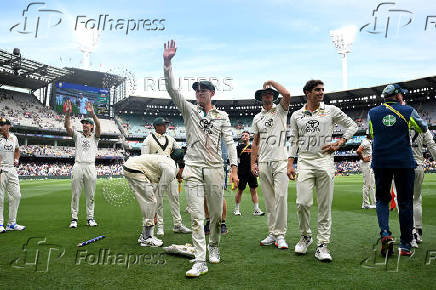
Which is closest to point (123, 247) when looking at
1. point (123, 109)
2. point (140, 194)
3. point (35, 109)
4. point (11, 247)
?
point (140, 194)

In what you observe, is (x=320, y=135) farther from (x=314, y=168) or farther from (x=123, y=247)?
(x=123, y=247)

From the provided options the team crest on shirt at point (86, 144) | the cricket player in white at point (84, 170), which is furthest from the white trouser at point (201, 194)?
the team crest on shirt at point (86, 144)

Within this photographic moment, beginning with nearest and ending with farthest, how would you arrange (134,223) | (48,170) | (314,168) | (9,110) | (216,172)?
(216,172)
(314,168)
(134,223)
(48,170)
(9,110)

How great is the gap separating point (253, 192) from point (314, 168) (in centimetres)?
416

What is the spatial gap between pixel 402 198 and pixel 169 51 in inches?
143

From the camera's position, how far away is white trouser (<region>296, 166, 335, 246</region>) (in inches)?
166

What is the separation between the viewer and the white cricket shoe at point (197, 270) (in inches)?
137

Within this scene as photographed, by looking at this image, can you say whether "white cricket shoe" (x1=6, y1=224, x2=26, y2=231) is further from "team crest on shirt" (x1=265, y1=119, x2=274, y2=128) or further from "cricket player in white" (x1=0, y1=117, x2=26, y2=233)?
"team crest on shirt" (x1=265, y1=119, x2=274, y2=128)

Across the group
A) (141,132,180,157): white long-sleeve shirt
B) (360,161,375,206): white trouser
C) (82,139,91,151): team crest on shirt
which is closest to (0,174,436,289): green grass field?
(141,132,180,157): white long-sleeve shirt

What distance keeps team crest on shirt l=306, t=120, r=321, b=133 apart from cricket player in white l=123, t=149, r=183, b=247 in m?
2.14

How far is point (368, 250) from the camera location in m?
4.50

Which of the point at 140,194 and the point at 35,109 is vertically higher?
the point at 35,109

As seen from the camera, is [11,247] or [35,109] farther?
[35,109]

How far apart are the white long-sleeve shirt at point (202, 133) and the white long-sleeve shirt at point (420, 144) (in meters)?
3.11
